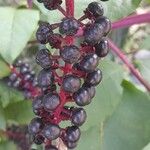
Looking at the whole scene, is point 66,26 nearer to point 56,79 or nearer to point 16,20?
point 56,79

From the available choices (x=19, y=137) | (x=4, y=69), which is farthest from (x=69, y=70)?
(x=19, y=137)

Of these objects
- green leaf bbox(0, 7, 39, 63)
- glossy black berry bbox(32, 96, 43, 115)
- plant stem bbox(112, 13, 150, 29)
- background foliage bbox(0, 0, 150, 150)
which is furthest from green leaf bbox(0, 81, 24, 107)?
glossy black berry bbox(32, 96, 43, 115)

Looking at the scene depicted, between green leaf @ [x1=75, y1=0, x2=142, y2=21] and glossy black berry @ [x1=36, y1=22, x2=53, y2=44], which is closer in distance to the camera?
glossy black berry @ [x1=36, y1=22, x2=53, y2=44]

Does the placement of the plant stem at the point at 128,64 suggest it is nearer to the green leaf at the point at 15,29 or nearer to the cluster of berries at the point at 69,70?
the green leaf at the point at 15,29

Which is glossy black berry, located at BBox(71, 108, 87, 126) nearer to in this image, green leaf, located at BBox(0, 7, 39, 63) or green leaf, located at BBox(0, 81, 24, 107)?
green leaf, located at BBox(0, 7, 39, 63)

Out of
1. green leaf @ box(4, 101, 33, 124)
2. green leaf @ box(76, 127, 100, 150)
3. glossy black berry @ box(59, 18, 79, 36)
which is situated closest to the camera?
glossy black berry @ box(59, 18, 79, 36)

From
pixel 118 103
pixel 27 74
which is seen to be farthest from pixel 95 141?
pixel 27 74

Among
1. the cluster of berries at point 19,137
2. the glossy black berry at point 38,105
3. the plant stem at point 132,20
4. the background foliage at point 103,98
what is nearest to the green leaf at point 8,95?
the background foliage at point 103,98
